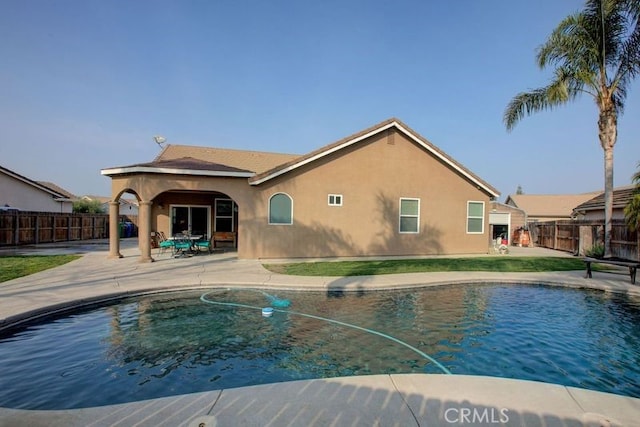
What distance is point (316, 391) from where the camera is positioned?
13.0 feet

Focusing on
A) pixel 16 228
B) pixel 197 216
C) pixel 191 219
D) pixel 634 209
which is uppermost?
pixel 634 209

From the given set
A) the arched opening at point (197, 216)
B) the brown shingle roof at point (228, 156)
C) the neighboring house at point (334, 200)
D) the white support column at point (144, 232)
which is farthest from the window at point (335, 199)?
the white support column at point (144, 232)

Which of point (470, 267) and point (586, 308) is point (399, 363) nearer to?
point (586, 308)

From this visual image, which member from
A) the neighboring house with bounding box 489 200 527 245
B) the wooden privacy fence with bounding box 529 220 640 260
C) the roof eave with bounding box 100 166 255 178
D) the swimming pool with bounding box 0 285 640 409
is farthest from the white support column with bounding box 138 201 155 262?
the neighboring house with bounding box 489 200 527 245

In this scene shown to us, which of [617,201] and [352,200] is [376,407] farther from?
[617,201]

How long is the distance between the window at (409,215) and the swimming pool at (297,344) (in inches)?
334

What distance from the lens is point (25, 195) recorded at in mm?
26594

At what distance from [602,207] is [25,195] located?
39386 mm

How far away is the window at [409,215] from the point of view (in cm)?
1759

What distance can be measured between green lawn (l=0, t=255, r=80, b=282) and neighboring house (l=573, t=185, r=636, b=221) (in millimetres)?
26084

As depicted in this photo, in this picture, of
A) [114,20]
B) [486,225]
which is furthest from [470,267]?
[114,20]

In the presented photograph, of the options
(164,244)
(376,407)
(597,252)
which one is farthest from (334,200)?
(597,252)

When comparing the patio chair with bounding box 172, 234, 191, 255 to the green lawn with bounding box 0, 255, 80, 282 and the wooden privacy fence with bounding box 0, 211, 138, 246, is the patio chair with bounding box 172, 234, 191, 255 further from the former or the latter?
the wooden privacy fence with bounding box 0, 211, 138, 246

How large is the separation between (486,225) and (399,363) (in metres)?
16.2
